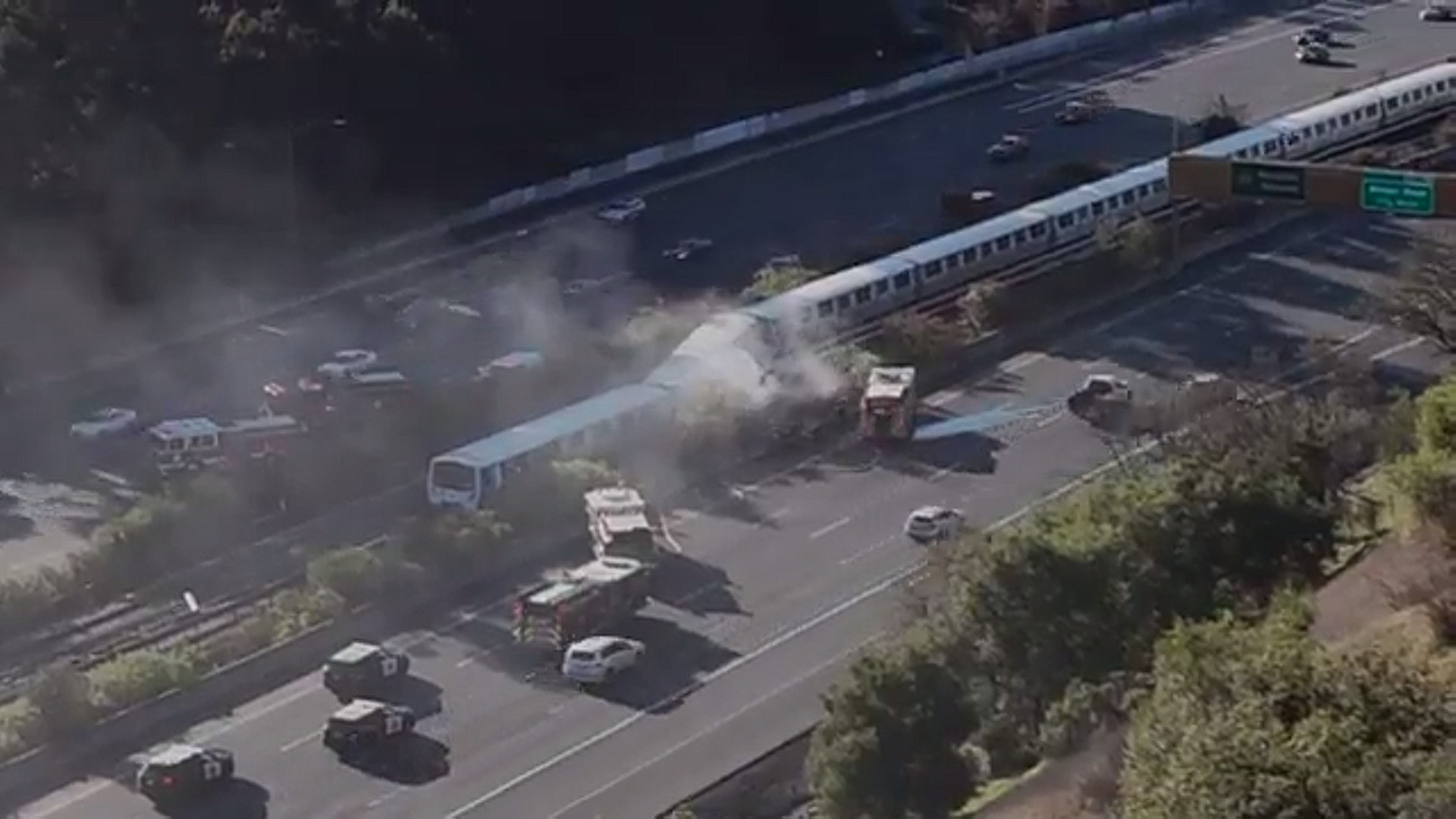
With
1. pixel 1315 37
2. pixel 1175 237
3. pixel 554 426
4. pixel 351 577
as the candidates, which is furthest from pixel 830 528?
pixel 1315 37

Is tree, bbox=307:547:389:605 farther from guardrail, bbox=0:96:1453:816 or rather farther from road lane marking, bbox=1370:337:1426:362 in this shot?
road lane marking, bbox=1370:337:1426:362

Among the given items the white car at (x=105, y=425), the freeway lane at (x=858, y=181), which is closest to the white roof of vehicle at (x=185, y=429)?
the white car at (x=105, y=425)

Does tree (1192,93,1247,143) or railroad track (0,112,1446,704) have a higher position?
railroad track (0,112,1446,704)

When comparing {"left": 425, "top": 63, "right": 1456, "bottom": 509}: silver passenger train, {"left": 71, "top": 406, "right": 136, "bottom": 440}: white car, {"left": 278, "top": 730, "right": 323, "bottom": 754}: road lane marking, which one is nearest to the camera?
{"left": 278, "top": 730, "right": 323, "bottom": 754}: road lane marking

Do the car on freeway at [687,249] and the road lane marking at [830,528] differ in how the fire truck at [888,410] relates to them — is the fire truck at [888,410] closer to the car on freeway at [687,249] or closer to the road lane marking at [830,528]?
the road lane marking at [830,528]

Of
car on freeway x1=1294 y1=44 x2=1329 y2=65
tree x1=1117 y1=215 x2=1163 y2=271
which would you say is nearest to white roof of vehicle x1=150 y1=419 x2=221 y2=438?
tree x1=1117 y1=215 x2=1163 y2=271

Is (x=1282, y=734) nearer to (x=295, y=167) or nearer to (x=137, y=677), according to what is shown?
(x=137, y=677)

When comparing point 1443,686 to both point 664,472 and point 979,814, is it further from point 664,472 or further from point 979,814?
point 664,472
